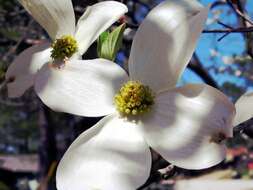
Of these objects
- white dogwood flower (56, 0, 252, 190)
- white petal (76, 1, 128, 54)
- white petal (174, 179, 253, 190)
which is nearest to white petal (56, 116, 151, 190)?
white dogwood flower (56, 0, 252, 190)

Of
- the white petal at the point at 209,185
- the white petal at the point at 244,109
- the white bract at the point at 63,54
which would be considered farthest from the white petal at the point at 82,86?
the white petal at the point at 209,185

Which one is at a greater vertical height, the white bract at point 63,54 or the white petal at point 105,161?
the white bract at point 63,54

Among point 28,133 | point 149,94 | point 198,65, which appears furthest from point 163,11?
point 28,133

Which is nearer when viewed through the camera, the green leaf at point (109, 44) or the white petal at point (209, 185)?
the green leaf at point (109, 44)

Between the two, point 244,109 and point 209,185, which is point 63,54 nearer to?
point 244,109

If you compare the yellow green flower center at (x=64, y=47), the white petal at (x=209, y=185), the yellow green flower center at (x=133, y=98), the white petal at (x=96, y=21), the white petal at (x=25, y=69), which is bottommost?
the white petal at (x=209, y=185)

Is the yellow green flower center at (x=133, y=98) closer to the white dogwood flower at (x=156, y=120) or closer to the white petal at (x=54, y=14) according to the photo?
the white dogwood flower at (x=156, y=120)

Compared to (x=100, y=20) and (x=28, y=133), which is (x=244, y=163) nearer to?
(x=100, y=20)

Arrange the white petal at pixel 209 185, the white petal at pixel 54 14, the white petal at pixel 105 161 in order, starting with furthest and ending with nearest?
1. the white petal at pixel 209 185
2. the white petal at pixel 54 14
3. the white petal at pixel 105 161
